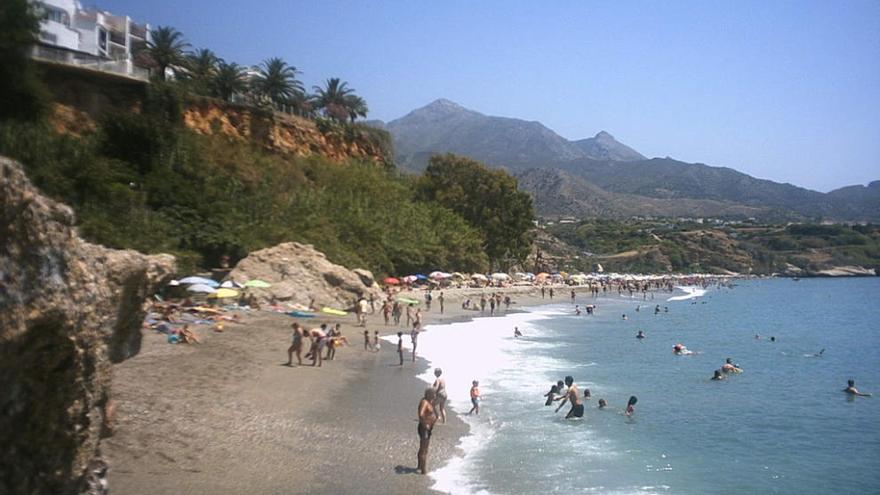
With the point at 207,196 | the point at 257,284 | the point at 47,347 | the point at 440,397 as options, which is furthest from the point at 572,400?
the point at 207,196

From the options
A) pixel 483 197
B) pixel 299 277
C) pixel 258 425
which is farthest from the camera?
pixel 483 197

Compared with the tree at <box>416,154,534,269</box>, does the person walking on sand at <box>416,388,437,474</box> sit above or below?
below

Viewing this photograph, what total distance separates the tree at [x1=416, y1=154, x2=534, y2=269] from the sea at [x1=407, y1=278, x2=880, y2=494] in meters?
29.0

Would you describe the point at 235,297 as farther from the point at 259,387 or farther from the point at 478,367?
the point at 259,387

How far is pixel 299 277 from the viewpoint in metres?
Answer: 29.9

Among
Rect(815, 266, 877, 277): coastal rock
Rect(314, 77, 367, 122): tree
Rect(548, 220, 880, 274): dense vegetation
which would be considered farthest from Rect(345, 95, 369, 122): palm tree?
Rect(815, 266, 877, 277): coastal rock

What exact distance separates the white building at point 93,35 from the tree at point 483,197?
2890 cm

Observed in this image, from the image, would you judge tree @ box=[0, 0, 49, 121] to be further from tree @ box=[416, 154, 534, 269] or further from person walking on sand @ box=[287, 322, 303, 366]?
tree @ box=[416, 154, 534, 269]

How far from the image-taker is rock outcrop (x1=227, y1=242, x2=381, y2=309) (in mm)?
28625

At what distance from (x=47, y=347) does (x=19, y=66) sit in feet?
109

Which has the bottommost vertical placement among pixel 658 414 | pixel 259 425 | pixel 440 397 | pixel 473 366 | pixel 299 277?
pixel 658 414

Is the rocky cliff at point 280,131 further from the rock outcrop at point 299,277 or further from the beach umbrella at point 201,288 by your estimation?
the beach umbrella at point 201,288

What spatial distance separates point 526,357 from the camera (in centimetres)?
2395

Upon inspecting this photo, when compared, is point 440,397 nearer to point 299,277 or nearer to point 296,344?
point 296,344
